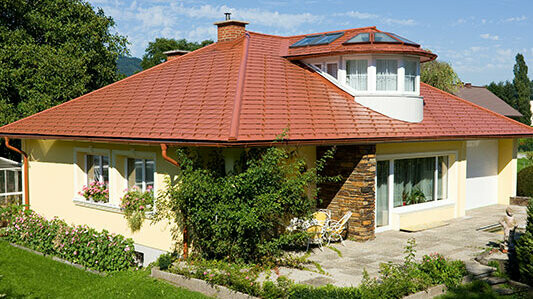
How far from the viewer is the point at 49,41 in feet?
77.1

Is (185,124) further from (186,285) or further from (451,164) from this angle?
(451,164)

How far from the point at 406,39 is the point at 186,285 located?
33.6 feet

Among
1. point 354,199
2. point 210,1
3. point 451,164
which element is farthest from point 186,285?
point 210,1

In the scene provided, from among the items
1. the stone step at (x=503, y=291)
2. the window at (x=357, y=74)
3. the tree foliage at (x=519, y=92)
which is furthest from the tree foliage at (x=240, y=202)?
the tree foliage at (x=519, y=92)

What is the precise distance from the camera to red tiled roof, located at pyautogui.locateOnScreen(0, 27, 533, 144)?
37.2 feet

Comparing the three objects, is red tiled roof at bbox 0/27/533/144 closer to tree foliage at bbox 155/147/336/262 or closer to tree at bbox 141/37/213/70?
tree foliage at bbox 155/147/336/262

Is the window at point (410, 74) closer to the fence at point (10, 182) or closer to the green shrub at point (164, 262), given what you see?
the green shrub at point (164, 262)

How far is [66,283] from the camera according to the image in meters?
10.9

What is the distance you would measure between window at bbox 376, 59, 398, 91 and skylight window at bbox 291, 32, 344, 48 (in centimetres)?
209

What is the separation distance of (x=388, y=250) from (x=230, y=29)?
8.88 meters

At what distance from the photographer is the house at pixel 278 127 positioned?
11664 millimetres

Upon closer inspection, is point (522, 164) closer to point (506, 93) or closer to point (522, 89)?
point (522, 89)

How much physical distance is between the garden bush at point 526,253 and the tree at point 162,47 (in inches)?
1814

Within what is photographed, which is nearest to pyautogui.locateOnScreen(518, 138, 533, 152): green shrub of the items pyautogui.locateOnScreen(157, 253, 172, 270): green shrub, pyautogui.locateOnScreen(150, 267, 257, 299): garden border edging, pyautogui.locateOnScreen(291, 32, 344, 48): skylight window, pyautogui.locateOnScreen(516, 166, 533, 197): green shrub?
pyautogui.locateOnScreen(516, 166, 533, 197): green shrub
